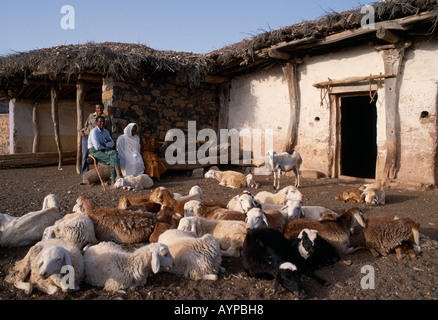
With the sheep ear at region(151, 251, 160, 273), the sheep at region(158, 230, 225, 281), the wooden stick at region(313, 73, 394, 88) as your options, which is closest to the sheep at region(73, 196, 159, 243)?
the sheep at region(158, 230, 225, 281)

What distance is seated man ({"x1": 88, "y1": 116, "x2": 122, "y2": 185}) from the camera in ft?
25.8

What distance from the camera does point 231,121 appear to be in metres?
11.5

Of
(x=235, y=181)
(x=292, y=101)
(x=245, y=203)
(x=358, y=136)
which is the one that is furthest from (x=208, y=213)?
(x=358, y=136)

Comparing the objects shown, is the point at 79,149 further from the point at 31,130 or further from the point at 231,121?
the point at 31,130

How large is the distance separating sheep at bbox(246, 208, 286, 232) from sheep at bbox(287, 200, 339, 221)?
170mm

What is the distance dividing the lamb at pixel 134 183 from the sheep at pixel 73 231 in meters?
3.71

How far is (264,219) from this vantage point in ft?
12.2

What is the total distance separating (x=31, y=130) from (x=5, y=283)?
1291cm

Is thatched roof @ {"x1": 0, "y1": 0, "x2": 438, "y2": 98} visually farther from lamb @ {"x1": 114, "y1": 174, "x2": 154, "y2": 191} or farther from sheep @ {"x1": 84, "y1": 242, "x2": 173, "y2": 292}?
sheep @ {"x1": 84, "y1": 242, "x2": 173, "y2": 292}

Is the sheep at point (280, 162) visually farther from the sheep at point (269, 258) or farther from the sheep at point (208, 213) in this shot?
the sheep at point (269, 258)

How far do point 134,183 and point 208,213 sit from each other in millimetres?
3673

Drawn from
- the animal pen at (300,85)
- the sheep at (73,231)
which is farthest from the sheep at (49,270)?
the animal pen at (300,85)

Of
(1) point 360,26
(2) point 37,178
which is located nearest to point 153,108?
(2) point 37,178

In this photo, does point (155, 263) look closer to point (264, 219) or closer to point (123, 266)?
point (123, 266)
